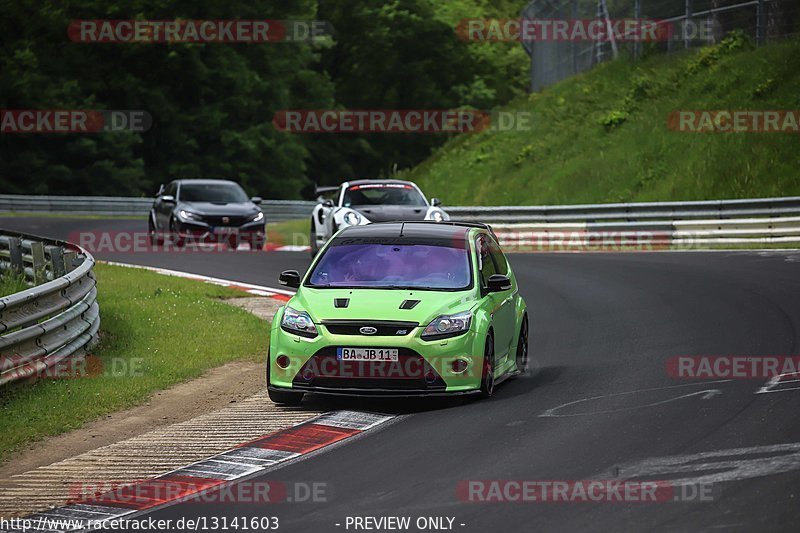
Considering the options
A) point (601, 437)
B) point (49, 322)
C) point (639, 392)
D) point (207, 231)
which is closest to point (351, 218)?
point (207, 231)

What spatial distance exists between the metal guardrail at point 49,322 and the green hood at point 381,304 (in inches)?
100

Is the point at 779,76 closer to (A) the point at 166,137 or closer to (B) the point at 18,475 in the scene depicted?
(B) the point at 18,475

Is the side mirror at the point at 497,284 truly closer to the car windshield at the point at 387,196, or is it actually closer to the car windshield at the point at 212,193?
the car windshield at the point at 387,196

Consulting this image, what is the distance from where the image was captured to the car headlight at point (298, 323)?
11.5 meters

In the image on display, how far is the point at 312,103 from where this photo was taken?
71062mm

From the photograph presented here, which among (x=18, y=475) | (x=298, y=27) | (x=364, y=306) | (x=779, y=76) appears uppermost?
(x=298, y=27)

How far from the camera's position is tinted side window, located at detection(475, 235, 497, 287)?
12.7 meters

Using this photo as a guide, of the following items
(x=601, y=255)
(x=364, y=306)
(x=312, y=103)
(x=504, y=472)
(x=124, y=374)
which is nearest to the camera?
(x=504, y=472)

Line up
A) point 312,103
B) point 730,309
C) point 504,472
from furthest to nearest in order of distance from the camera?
point 312,103
point 730,309
point 504,472

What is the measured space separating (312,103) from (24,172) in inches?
698

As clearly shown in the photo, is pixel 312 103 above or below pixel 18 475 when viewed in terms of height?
above

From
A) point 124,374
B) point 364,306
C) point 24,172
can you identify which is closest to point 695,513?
point 364,306

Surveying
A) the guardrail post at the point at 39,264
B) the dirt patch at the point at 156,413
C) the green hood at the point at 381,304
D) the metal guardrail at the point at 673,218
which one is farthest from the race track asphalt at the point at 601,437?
the metal guardrail at the point at 673,218

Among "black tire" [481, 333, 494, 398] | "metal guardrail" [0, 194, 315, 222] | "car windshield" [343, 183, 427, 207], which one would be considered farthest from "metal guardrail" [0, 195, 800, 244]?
"metal guardrail" [0, 194, 315, 222]
